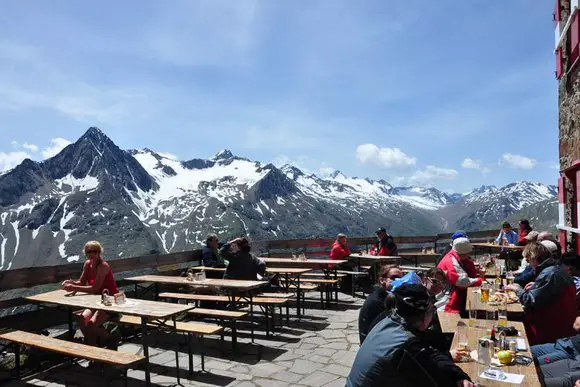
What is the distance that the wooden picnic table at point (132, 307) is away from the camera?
5734mm

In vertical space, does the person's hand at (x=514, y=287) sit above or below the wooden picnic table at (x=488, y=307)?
above

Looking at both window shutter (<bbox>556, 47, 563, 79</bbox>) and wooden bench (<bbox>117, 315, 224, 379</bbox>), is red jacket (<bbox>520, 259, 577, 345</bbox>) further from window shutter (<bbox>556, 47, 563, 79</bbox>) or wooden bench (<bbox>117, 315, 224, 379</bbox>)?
window shutter (<bbox>556, 47, 563, 79</bbox>)

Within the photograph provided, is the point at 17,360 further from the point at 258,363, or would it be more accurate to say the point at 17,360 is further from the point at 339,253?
the point at 339,253

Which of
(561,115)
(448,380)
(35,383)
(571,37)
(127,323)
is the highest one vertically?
(571,37)

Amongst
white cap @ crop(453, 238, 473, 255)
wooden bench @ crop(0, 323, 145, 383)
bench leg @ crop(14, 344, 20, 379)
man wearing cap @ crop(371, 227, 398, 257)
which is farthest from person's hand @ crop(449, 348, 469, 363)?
man wearing cap @ crop(371, 227, 398, 257)

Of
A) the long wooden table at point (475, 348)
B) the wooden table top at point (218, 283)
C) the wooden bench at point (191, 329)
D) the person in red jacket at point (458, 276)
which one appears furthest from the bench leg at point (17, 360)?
the person in red jacket at point (458, 276)

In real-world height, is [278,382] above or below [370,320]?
below

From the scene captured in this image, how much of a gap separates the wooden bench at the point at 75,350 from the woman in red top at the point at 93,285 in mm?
601

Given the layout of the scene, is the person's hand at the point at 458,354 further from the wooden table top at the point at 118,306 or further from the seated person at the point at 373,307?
the wooden table top at the point at 118,306

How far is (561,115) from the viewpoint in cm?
1193

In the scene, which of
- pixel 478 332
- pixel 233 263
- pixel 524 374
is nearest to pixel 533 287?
pixel 478 332

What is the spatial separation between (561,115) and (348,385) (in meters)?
11.1

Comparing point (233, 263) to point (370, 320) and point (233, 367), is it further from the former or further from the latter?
point (370, 320)

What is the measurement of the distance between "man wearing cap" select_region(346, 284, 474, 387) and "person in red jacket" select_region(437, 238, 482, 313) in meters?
3.66
